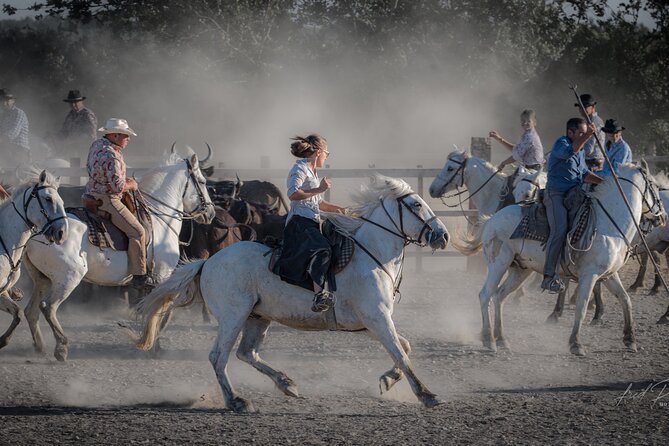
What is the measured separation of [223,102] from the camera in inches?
1387

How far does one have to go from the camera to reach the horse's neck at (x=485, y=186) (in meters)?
13.4

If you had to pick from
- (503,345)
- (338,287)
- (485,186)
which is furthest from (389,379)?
(485,186)

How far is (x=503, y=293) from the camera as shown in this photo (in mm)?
10711

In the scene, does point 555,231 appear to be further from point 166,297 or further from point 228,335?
point 166,297

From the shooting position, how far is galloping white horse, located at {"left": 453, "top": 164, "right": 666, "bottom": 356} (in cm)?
996

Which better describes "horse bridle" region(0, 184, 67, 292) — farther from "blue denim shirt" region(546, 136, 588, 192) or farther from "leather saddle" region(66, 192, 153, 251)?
"blue denim shirt" region(546, 136, 588, 192)

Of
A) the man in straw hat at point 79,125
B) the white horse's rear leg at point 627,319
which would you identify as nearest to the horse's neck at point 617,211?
the white horse's rear leg at point 627,319

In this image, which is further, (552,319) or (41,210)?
(552,319)

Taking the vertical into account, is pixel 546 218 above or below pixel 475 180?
below

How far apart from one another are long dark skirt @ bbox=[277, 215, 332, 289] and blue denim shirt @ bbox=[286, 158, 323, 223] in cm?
15

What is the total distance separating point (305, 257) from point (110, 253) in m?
3.19

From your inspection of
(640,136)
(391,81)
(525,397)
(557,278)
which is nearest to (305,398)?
(525,397)

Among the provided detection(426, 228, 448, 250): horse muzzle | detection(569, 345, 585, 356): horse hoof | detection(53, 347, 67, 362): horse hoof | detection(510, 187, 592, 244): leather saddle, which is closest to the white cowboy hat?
detection(53, 347, 67, 362): horse hoof

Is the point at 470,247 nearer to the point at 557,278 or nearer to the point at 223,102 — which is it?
the point at 557,278
